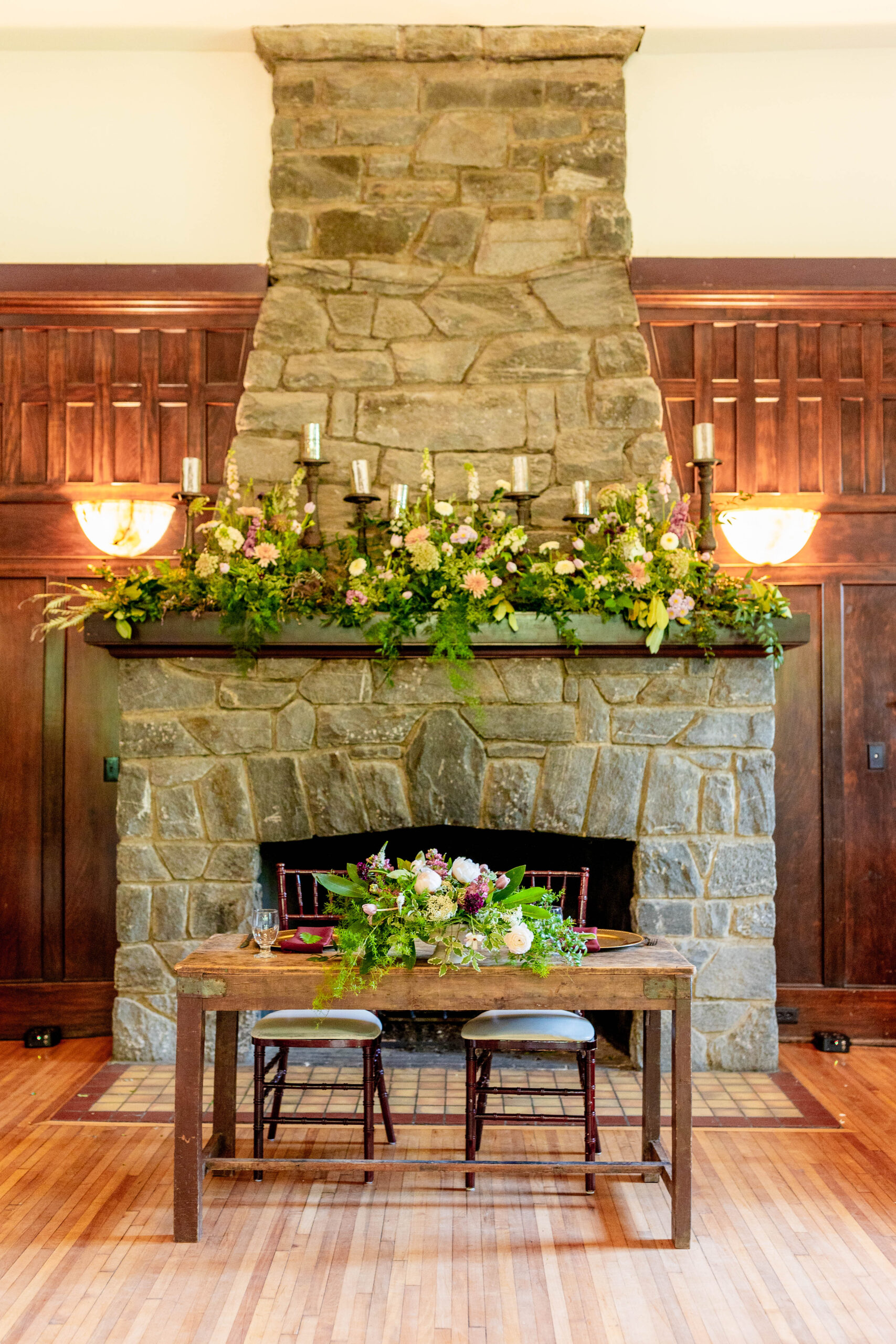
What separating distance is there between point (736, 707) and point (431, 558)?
131cm

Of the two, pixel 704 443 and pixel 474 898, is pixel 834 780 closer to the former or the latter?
pixel 704 443

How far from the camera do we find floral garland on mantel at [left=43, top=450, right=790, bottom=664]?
13.3 feet

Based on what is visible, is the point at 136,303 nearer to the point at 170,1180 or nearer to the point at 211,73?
the point at 211,73

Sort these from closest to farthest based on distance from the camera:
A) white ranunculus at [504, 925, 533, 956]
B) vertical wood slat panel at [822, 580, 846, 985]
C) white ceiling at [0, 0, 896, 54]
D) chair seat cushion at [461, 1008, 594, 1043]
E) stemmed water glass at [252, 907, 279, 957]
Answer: white ranunculus at [504, 925, 533, 956]
stemmed water glass at [252, 907, 279, 957]
chair seat cushion at [461, 1008, 594, 1043]
white ceiling at [0, 0, 896, 54]
vertical wood slat panel at [822, 580, 846, 985]

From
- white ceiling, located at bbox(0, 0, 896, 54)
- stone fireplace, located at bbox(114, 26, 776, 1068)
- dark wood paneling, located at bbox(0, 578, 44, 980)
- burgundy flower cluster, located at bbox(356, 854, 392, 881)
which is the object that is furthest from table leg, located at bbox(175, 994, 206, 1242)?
white ceiling, located at bbox(0, 0, 896, 54)

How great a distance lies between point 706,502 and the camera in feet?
13.9

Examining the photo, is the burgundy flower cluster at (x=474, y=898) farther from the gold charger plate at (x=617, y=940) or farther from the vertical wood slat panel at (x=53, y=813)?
the vertical wood slat panel at (x=53, y=813)

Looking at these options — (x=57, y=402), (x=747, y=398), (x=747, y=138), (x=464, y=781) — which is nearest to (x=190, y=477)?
(x=57, y=402)

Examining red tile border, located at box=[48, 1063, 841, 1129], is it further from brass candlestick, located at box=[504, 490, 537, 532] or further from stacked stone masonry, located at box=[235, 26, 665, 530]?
stacked stone masonry, located at box=[235, 26, 665, 530]

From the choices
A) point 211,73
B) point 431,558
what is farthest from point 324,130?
point 431,558

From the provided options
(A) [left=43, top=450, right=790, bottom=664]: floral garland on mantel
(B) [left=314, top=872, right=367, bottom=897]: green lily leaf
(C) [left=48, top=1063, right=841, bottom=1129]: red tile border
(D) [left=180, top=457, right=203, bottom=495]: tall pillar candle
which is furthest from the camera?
(D) [left=180, top=457, right=203, bottom=495]: tall pillar candle

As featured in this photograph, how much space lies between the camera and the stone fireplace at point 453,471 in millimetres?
4242

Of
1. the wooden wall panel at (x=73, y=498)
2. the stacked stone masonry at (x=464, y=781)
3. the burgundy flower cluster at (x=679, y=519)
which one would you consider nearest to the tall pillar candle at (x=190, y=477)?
the wooden wall panel at (x=73, y=498)

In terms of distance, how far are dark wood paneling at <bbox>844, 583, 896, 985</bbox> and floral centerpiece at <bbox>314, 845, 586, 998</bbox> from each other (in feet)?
7.13
